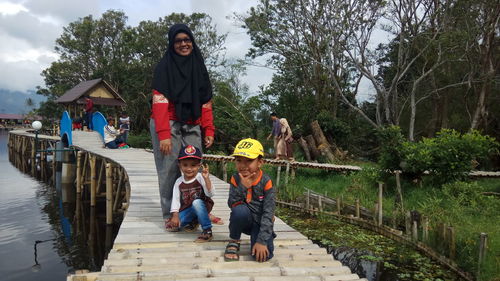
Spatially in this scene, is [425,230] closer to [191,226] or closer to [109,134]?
[191,226]

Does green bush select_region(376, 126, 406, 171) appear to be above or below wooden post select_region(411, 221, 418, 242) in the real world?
above

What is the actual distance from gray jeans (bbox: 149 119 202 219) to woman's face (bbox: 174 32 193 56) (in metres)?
0.71

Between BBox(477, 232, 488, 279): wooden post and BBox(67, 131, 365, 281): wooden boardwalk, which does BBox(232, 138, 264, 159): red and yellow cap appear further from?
BBox(477, 232, 488, 279): wooden post

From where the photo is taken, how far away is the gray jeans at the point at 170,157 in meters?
3.92

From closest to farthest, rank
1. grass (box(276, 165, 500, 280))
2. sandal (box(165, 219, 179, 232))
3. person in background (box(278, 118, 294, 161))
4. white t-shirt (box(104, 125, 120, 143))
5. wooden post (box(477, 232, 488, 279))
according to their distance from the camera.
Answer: sandal (box(165, 219, 179, 232))
wooden post (box(477, 232, 488, 279))
grass (box(276, 165, 500, 280))
person in background (box(278, 118, 294, 161))
white t-shirt (box(104, 125, 120, 143))

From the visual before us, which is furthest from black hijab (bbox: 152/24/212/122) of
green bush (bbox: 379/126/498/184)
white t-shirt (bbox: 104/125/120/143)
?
white t-shirt (bbox: 104/125/120/143)

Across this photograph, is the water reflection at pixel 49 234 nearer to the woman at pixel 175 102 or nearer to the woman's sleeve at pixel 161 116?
the woman at pixel 175 102

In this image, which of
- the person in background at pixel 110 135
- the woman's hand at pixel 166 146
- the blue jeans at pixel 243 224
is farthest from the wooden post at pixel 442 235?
the person in background at pixel 110 135

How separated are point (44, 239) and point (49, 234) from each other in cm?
39

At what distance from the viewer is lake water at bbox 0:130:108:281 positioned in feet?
24.6

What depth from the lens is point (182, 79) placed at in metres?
3.83

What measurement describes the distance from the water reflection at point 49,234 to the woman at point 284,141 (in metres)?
5.51

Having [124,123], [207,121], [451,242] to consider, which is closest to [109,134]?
[124,123]

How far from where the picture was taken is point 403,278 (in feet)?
19.0
